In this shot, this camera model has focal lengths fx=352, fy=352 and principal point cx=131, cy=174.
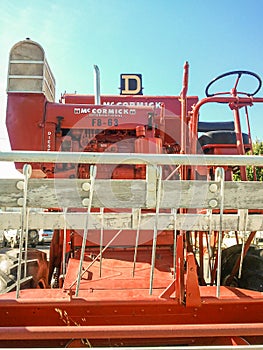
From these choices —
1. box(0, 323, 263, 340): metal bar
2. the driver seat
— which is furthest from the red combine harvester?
the driver seat

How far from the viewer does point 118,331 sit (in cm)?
198

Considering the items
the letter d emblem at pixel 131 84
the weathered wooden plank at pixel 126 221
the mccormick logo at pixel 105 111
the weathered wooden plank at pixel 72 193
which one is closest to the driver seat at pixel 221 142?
the mccormick logo at pixel 105 111

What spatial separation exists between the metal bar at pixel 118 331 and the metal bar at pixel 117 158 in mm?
945

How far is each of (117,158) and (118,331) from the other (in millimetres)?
992

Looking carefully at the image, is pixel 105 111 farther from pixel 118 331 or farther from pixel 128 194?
pixel 118 331

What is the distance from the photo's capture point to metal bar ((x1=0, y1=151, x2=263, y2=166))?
2082mm

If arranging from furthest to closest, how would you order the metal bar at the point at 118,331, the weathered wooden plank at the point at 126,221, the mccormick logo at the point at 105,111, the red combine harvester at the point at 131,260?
the mccormick logo at the point at 105,111, the weathered wooden plank at the point at 126,221, the red combine harvester at the point at 131,260, the metal bar at the point at 118,331

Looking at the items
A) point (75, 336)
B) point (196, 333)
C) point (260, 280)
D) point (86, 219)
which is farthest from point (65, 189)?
point (260, 280)

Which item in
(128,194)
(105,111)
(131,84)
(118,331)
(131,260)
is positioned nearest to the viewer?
(118,331)

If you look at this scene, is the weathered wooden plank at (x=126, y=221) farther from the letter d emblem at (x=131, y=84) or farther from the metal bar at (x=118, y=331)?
the letter d emblem at (x=131, y=84)

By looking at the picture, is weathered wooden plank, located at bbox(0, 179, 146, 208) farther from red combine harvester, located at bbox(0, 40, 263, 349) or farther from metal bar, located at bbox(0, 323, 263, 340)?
metal bar, located at bbox(0, 323, 263, 340)

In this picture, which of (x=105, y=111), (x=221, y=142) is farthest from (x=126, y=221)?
(x=221, y=142)

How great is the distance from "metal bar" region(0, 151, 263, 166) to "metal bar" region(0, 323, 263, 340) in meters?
0.94

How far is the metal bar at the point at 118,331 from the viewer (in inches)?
76.1
